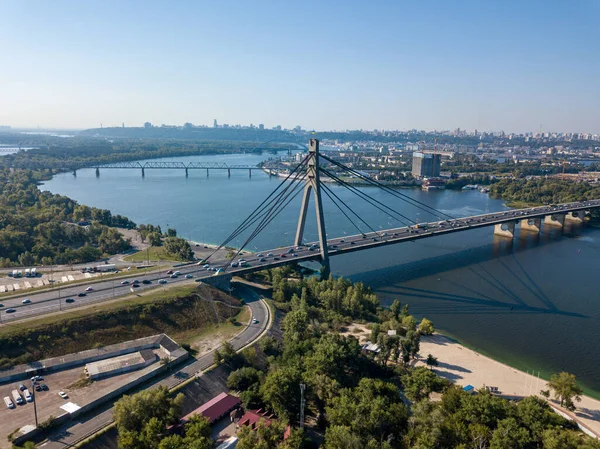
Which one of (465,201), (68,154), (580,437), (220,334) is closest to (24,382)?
(220,334)

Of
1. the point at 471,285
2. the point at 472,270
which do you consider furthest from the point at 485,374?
the point at 472,270

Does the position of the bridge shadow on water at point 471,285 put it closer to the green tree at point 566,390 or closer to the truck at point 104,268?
the green tree at point 566,390

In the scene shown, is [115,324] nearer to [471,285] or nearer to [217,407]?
[217,407]

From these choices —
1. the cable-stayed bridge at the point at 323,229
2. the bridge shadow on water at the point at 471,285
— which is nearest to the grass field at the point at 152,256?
the cable-stayed bridge at the point at 323,229

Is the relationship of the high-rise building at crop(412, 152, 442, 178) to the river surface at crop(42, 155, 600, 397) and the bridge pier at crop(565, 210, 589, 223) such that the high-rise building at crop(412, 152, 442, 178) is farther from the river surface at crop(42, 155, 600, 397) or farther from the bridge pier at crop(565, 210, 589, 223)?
the bridge pier at crop(565, 210, 589, 223)

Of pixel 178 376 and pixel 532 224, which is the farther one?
pixel 532 224
